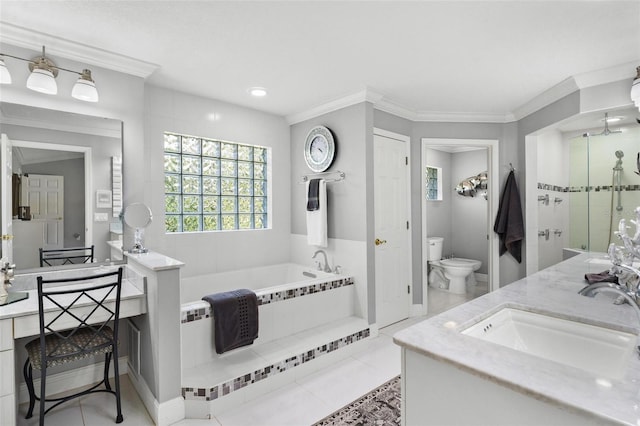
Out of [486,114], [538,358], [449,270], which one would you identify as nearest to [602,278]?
[538,358]

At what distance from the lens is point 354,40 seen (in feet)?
7.21

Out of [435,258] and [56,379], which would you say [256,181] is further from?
[435,258]

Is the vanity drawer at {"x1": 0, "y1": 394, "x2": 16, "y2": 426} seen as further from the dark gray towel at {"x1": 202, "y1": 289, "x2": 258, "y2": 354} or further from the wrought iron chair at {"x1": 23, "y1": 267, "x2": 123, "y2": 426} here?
the dark gray towel at {"x1": 202, "y1": 289, "x2": 258, "y2": 354}

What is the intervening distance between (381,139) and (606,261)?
213 centimetres

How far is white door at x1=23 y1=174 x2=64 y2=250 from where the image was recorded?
86.9 inches

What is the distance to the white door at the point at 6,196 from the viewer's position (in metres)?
2.08

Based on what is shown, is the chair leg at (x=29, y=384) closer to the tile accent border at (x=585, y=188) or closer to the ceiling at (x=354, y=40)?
the ceiling at (x=354, y=40)

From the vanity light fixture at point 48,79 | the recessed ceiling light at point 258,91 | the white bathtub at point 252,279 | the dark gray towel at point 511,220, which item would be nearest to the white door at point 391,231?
the white bathtub at point 252,279

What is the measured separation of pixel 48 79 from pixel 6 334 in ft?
4.94

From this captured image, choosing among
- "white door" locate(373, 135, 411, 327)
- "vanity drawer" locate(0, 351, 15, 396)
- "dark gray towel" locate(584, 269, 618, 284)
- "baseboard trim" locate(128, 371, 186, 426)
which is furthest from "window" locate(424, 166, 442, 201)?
"vanity drawer" locate(0, 351, 15, 396)

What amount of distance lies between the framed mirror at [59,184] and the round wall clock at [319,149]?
6.05ft

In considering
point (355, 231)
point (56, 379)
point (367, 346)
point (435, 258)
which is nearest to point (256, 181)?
point (355, 231)

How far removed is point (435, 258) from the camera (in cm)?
525

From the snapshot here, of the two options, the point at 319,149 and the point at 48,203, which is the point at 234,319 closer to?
the point at 48,203
